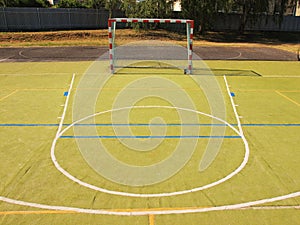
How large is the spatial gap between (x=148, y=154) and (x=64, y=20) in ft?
104

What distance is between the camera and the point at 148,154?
24.1 ft

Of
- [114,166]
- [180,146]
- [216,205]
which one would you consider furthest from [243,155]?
[114,166]

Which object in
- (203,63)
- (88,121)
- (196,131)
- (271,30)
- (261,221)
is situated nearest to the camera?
(261,221)

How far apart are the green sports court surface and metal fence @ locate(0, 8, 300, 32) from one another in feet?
71.4

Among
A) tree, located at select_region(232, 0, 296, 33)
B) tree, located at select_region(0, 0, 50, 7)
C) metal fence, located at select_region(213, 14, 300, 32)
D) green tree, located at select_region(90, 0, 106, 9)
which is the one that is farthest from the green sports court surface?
green tree, located at select_region(90, 0, 106, 9)

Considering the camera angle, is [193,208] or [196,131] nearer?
[193,208]

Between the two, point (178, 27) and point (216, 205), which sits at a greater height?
point (178, 27)

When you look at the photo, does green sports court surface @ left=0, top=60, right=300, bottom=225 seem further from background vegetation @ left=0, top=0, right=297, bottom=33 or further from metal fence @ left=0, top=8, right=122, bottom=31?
metal fence @ left=0, top=8, right=122, bottom=31

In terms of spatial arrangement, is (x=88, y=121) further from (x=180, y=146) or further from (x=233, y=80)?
(x=233, y=80)

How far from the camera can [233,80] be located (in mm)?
15156

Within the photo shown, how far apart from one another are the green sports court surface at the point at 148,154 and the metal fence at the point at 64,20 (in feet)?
71.4

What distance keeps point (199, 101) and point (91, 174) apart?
631cm

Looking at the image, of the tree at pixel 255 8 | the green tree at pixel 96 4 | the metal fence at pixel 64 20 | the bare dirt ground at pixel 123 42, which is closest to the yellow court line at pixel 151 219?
the bare dirt ground at pixel 123 42

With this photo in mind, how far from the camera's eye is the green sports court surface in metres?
5.26
